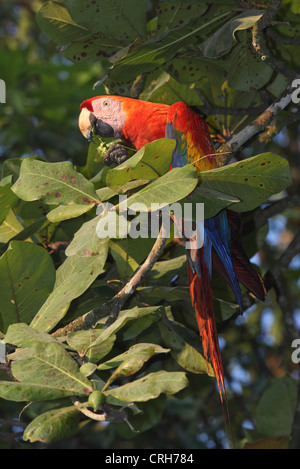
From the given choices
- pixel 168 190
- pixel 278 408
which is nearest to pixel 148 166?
pixel 168 190

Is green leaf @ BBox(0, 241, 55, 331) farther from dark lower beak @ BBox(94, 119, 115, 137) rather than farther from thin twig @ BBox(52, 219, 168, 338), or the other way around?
dark lower beak @ BBox(94, 119, 115, 137)

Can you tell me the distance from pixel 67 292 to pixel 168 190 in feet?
0.78

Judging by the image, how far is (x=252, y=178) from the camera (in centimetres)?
80

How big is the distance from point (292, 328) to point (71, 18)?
1.01 m

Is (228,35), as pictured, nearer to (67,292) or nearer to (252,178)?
(252,178)

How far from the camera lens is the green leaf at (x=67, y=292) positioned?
789mm

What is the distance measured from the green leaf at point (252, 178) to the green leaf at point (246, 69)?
0.37 meters

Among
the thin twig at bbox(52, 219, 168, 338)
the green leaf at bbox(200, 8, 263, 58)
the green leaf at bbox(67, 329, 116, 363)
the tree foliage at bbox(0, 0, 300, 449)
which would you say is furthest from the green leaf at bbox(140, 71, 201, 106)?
the green leaf at bbox(67, 329, 116, 363)

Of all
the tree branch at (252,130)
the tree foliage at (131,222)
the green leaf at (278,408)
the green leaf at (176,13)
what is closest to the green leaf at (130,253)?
the tree foliage at (131,222)

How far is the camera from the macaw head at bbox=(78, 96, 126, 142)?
117cm

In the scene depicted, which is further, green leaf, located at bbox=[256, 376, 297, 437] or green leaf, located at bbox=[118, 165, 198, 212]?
green leaf, located at bbox=[256, 376, 297, 437]
